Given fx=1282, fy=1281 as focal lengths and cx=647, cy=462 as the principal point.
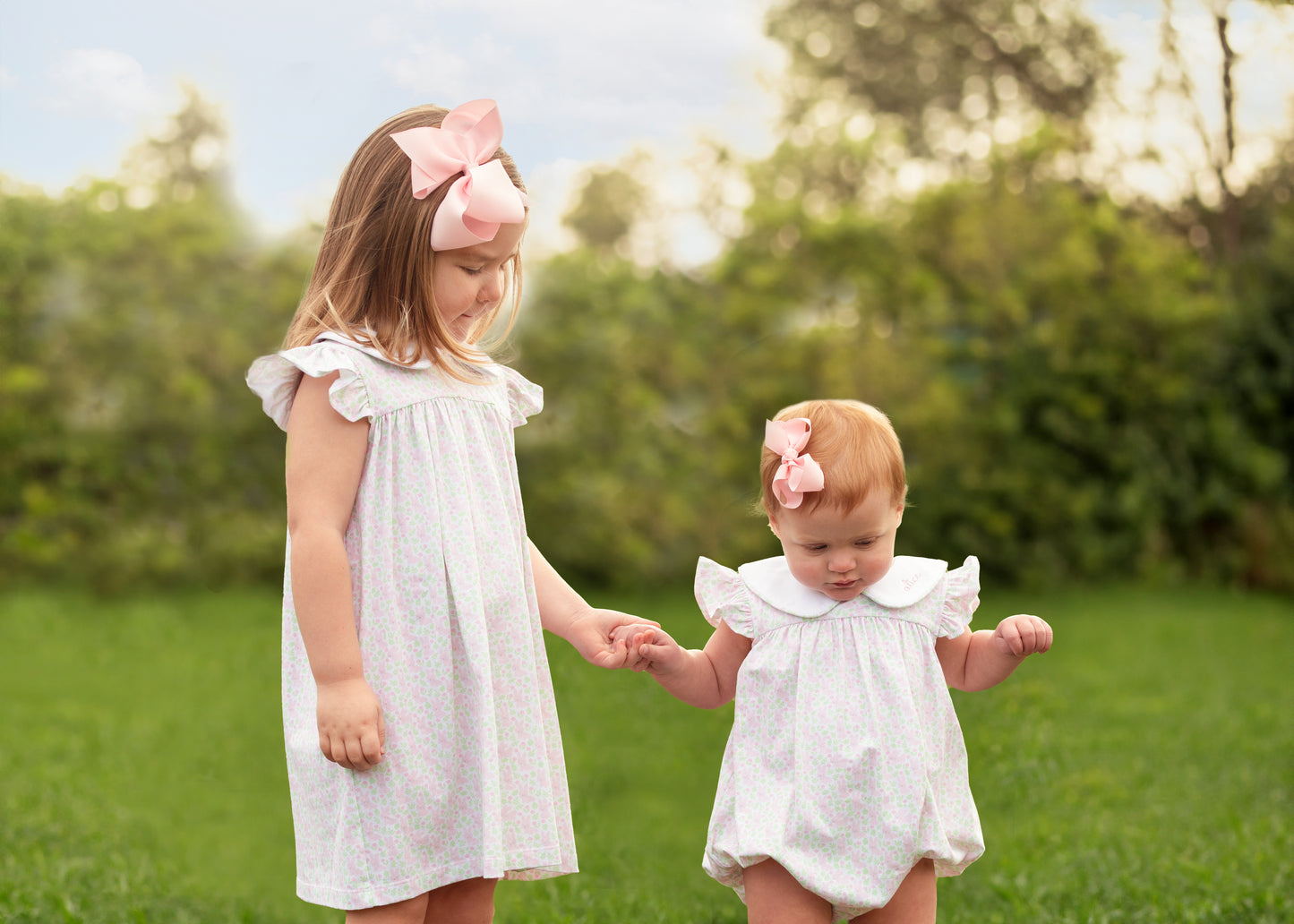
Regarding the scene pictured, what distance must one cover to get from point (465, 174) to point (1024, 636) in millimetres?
1169

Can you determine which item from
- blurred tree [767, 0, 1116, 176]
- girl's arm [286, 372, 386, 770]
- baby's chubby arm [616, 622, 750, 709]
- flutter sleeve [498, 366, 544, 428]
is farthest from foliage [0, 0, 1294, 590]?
girl's arm [286, 372, 386, 770]

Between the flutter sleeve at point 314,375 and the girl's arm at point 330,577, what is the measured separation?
33 mm

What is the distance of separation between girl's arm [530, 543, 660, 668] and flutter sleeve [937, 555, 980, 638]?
487 mm

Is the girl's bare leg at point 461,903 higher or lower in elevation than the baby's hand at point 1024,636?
lower

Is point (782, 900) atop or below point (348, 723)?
below

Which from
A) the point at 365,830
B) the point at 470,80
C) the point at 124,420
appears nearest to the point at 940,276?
the point at 470,80

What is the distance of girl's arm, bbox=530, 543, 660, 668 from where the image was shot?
7.21 feet

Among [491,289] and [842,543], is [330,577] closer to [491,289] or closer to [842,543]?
[491,289]

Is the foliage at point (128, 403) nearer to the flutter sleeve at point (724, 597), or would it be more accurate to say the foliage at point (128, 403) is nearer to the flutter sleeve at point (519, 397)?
the flutter sleeve at point (519, 397)

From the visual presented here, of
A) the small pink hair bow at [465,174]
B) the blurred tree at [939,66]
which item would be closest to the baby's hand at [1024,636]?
the small pink hair bow at [465,174]

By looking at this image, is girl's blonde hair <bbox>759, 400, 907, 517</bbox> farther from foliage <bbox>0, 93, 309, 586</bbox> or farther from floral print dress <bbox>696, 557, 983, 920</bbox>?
foliage <bbox>0, 93, 309, 586</bbox>

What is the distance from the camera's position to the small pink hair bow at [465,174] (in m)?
2.00

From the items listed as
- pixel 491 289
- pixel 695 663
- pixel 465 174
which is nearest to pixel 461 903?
pixel 695 663

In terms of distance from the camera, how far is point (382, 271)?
2.06m
